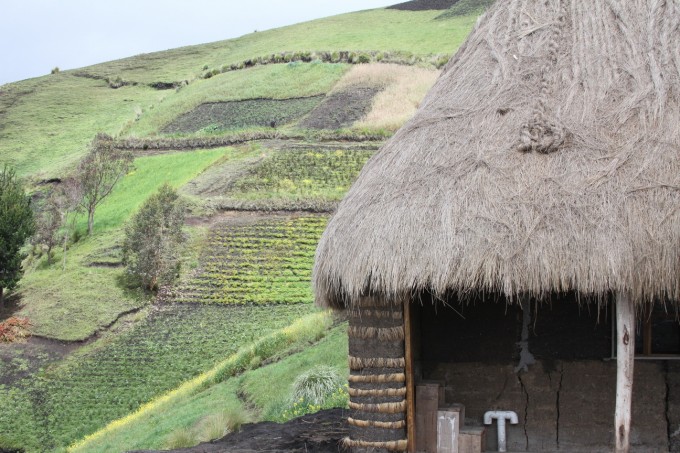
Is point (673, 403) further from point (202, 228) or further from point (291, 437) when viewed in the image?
point (202, 228)

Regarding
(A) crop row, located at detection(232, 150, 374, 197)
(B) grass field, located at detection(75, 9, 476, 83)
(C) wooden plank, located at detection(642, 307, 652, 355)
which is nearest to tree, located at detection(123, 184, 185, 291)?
(A) crop row, located at detection(232, 150, 374, 197)

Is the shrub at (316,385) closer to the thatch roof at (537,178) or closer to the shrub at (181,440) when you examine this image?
the shrub at (181,440)

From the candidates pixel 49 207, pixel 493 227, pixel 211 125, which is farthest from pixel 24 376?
pixel 211 125

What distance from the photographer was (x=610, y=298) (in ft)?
35.0

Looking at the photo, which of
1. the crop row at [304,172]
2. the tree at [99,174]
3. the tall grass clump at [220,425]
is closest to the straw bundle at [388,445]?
the tall grass clump at [220,425]

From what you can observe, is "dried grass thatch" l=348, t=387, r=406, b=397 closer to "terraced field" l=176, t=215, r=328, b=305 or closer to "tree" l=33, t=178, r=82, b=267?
"terraced field" l=176, t=215, r=328, b=305

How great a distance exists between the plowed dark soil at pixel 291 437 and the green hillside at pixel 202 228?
5.91 feet

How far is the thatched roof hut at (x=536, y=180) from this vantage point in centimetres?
903

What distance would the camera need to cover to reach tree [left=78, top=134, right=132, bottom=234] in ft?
137

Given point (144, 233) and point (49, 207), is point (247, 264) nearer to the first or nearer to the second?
point (144, 233)

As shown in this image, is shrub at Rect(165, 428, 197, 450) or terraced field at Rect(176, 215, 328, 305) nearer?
shrub at Rect(165, 428, 197, 450)

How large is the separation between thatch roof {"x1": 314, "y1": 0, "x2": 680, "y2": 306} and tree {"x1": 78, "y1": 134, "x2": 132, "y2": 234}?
1276 inches

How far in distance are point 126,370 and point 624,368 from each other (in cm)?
2024

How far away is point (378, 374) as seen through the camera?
9961 millimetres
